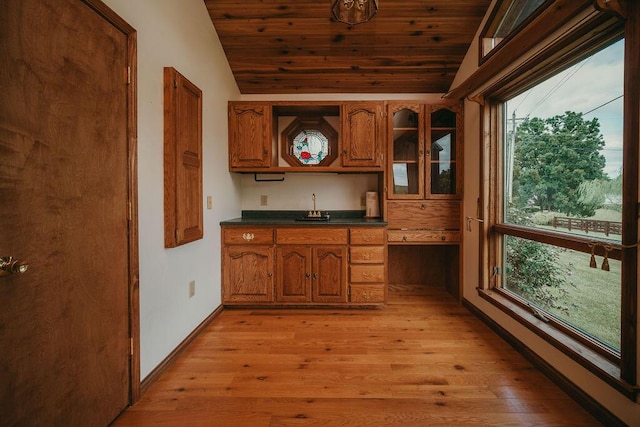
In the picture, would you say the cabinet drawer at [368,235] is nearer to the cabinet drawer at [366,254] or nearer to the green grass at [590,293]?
the cabinet drawer at [366,254]

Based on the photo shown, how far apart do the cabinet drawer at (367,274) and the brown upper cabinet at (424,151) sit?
74cm

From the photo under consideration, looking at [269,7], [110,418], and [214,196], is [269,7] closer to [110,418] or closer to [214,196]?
[214,196]

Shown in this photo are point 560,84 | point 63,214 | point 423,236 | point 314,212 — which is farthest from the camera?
point 314,212

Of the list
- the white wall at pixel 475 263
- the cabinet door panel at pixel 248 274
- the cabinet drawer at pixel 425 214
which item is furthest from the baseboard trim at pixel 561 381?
the cabinet door panel at pixel 248 274

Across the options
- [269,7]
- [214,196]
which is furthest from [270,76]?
[214,196]

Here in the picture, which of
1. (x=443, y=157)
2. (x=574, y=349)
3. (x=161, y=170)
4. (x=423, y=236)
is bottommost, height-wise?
(x=574, y=349)

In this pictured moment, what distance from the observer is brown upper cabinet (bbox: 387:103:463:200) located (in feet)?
9.73

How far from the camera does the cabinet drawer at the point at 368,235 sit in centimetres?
282

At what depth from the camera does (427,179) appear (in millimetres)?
2980

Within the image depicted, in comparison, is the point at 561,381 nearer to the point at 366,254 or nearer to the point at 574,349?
the point at 574,349

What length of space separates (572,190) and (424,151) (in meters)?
1.39

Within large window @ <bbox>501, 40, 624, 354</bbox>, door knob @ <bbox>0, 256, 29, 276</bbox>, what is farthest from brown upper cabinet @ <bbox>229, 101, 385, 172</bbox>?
door knob @ <bbox>0, 256, 29, 276</bbox>

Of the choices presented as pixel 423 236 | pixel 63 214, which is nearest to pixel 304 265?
pixel 423 236

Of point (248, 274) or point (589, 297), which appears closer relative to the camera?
point (589, 297)
